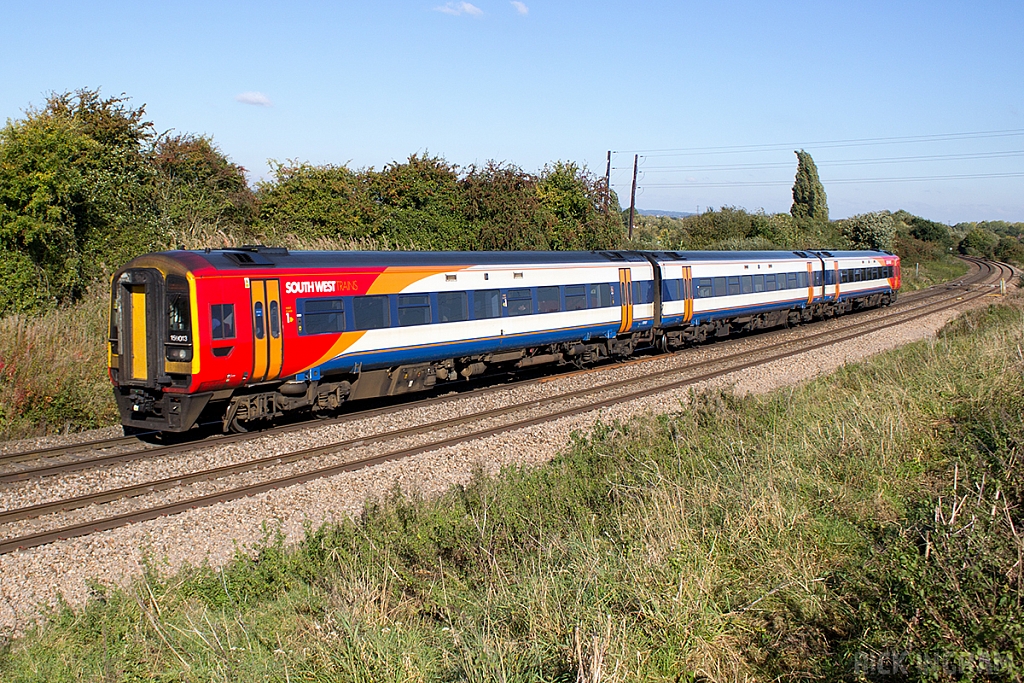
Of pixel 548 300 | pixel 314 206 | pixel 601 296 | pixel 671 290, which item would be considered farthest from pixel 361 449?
pixel 314 206

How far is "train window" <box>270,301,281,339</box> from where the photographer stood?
12766mm

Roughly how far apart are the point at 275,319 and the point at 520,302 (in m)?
6.39

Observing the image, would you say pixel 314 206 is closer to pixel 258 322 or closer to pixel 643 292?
pixel 643 292

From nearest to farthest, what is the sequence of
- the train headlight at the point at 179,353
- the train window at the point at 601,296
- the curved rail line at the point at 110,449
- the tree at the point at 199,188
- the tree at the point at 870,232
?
the curved rail line at the point at 110,449, the train headlight at the point at 179,353, the train window at the point at 601,296, the tree at the point at 199,188, the tree at the point at 870,232

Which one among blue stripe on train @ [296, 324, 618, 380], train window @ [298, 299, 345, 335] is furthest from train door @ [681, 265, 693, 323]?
train window @ [298, 299, 345, 335]

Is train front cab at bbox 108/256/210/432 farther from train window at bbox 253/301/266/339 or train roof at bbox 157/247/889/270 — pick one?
train window at bbox 253/301/266/339

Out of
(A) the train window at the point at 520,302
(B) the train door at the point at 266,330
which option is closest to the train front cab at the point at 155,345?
(B) the train door at the point at 266,330

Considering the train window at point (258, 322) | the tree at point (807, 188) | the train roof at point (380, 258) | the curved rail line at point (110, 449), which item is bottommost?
the curved rail line at point (110, 449)

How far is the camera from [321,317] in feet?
44.3

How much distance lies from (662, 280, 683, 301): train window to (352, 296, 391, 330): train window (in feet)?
33.6

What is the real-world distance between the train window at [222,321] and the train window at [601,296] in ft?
32.8

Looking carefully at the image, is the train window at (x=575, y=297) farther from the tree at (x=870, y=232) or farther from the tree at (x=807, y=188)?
the tree at (x=807, y=188)

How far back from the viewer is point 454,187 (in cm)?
3472

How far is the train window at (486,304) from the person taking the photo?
16.6 meters
